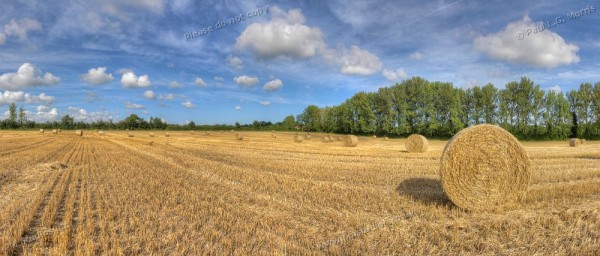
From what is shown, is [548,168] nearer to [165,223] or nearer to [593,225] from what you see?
[593,225]

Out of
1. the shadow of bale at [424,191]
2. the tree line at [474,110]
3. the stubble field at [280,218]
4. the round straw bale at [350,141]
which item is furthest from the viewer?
the tree line at [474,110]

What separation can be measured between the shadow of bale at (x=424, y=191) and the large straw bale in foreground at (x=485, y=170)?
19.8 inches

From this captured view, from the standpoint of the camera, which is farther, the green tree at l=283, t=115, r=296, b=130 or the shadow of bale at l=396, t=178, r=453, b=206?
the green tree at l=283, t=115, r=296, b=130

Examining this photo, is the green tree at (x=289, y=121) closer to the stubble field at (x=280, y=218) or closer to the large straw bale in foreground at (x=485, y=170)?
the stubble field at (x=280, y=218)

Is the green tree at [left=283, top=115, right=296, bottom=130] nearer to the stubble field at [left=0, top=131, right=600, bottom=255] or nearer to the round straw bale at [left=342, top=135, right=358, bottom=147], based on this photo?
the round straw bale at [left=342, top=135, right=358, bottom=147]

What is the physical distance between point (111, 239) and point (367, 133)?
227 ft

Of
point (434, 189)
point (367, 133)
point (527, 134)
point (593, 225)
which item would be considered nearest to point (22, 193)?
point (434, 189)

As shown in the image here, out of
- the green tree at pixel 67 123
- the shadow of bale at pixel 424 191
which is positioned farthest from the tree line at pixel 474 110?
the green tree at pixel 67 123

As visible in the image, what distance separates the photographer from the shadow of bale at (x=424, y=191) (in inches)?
324

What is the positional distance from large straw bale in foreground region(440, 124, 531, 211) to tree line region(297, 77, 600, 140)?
5297cm

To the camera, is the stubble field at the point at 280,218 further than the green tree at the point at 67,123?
No

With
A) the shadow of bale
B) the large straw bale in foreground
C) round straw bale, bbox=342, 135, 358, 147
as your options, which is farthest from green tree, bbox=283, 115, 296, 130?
the large straw bale in foreground

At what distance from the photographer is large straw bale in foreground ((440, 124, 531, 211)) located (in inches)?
304

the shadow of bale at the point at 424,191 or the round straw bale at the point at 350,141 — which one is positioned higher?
the round straw bale at the point at 350,141
